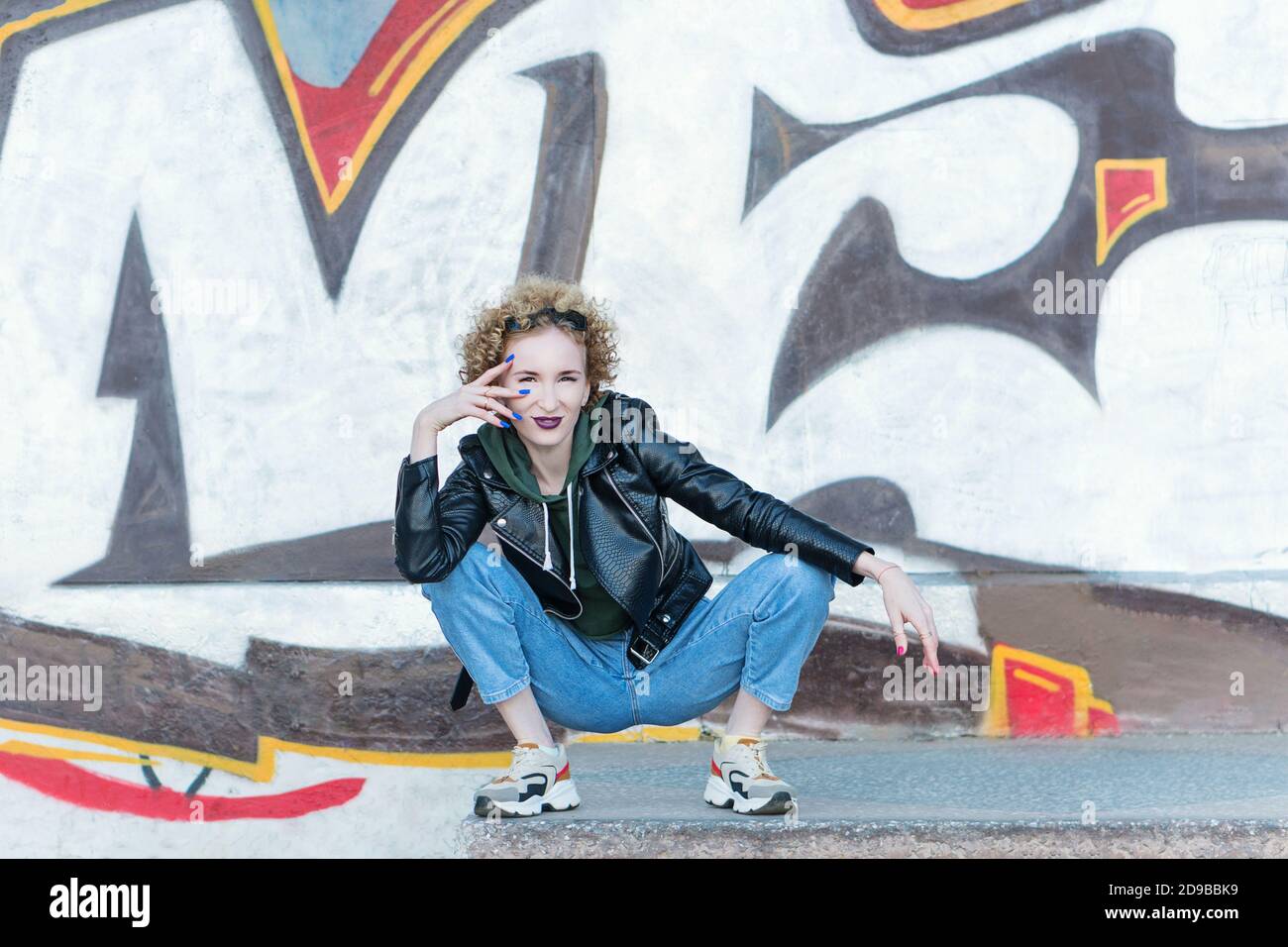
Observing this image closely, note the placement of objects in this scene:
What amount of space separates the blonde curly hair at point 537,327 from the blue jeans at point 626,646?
51cm

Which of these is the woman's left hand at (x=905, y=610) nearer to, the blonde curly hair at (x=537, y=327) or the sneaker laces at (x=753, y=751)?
the sneaker laces at (x=753, y=751)

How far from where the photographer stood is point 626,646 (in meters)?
2.99

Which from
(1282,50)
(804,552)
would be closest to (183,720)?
(804,552)

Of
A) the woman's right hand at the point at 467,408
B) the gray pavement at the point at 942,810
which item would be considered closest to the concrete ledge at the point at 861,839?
the gray pavement at the point at 942,810

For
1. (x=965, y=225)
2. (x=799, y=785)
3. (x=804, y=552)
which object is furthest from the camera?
(x=965, y=225)

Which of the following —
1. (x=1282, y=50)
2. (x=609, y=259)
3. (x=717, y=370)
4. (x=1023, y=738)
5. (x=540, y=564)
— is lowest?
(x=1023, y=738)

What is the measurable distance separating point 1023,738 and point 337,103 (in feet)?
11.0

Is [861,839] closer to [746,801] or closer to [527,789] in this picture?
[746,801]

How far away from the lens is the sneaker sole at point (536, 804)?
280 cm

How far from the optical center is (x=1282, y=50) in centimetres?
432

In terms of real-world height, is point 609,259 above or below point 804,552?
above

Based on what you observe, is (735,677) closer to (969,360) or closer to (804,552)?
(804,552)

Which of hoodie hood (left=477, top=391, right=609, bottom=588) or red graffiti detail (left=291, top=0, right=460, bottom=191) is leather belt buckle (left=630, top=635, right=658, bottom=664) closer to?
hoodie hood (left=477, top=391, right=609, bottom=588)

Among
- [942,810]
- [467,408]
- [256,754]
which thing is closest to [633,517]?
[467,408]
